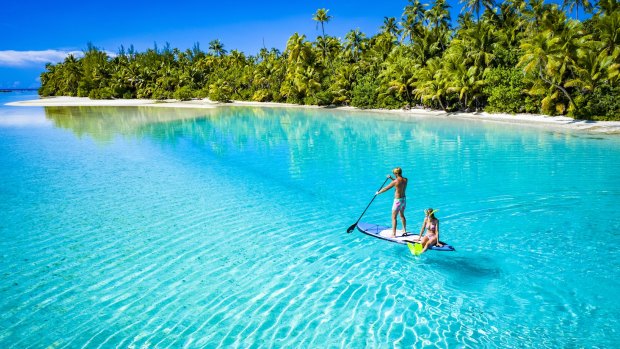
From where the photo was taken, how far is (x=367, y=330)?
759 cm

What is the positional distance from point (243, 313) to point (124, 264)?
412cm

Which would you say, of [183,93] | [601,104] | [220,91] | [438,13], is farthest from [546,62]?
[183,93]

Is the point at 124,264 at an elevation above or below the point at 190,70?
below

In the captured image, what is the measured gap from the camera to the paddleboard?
10.1m

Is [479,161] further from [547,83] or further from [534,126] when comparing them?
[547,83]

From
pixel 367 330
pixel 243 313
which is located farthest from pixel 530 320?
pixel 243 313

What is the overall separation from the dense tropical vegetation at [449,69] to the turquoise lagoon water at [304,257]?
16.4m

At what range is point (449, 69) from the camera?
156 feet

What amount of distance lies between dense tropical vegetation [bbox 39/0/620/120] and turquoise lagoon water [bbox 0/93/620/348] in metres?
16.4

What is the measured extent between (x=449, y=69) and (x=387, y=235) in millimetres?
41418

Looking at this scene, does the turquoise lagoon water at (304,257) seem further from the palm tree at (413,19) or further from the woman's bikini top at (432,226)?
the palm tree at (413,19)

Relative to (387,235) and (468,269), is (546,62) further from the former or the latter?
(468,269)

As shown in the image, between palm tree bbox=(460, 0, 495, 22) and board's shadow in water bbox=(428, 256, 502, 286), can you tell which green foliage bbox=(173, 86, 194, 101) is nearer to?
palm tree bbox=(460, 0, 495, 22)

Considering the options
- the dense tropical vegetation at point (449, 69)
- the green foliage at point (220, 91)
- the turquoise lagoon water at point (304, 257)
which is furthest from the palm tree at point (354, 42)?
the turquoise lagoon water at point (304, 257)
